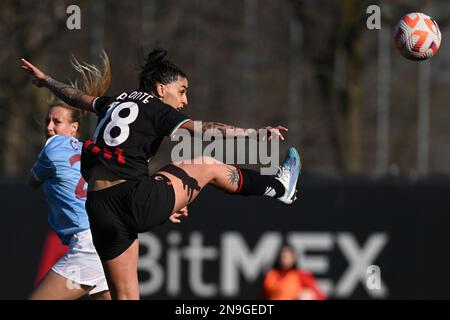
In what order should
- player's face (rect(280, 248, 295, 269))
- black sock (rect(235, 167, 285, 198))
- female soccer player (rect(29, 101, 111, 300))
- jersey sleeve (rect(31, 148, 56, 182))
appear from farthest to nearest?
player's face (rect(280, 248, 295, 269)) → jersey sleeve (rect(31, 148, 56, 182)) → female soccer player (rect(29, 101, 111, 300)) → black sock (rect(235, 167, 285, 198))

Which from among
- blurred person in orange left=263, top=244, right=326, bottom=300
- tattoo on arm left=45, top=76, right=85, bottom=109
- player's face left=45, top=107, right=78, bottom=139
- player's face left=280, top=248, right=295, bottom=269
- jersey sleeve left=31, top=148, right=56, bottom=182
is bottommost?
blurred person in orange left=263, top=244, right=326, bottom=300

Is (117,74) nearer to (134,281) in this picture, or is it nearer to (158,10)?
(158,10)

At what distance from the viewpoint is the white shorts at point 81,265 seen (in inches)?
305

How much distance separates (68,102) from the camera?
7477 millimetres

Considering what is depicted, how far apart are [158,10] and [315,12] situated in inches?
143

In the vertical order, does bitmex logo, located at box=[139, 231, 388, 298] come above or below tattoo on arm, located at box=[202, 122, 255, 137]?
below

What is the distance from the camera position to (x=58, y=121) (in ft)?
26.6

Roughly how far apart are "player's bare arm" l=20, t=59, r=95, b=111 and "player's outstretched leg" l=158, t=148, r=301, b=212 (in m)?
Answer: 0.77

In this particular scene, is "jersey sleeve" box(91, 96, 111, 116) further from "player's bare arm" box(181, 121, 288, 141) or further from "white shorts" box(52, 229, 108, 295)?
"white shorts" box(52, 229, 108, 295)

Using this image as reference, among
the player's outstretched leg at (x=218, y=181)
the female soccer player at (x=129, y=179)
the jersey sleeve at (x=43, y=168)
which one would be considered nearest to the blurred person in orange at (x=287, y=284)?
the player's outstretched leg at (x=218, y=181)

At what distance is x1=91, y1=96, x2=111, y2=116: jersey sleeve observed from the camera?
7191 mm

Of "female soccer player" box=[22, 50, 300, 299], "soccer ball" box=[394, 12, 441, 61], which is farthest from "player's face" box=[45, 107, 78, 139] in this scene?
"soccer ball" box=[394, 12, 441, 61]

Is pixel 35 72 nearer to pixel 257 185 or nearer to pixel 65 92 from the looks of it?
pixel 65 92

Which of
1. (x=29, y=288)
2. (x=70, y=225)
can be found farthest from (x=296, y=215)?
(x=70, y=225)
